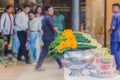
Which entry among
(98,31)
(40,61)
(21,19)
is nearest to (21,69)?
(40,61)

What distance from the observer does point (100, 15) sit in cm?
1383

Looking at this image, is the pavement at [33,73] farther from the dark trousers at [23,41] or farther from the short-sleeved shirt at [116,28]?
the short-sleeved shirt at [116,28]

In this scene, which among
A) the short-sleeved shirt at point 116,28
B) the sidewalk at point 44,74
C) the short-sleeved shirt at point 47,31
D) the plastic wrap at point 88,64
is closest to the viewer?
the plastic wrap at point 88,64

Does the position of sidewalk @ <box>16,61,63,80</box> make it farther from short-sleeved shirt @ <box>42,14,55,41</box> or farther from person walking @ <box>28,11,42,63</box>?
short-sleeved shirt @ <box>42,14,55,41</box>

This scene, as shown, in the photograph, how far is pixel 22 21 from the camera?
11.5 metres

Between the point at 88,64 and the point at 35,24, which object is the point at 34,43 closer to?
the point at 35,24

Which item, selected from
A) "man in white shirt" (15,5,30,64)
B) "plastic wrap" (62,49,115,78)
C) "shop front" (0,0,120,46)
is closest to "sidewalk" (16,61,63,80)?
"man in white shirt" (15,5,30,64)

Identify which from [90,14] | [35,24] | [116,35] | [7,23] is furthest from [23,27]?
[90,14]

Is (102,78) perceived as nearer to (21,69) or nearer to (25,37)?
(21,69)

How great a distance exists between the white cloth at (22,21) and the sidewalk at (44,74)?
1.20 meters

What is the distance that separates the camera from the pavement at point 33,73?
930cm

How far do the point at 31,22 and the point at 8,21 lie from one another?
69 centimetres

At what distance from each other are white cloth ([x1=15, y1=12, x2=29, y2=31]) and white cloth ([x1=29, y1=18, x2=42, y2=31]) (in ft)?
0.78

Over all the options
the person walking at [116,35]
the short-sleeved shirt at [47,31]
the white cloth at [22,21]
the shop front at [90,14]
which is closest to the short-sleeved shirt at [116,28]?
the person walking at [116,35]
